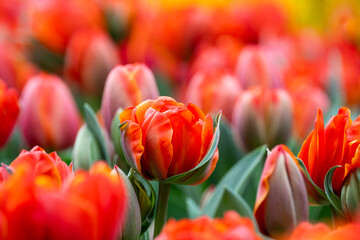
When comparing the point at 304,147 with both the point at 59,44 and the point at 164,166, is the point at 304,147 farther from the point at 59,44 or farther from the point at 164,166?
the point at 59,44

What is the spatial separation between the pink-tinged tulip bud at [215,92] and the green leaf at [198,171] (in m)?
0.19

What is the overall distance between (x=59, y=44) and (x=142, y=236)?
394 mm

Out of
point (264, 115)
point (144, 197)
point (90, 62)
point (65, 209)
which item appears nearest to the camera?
point (65, 209)

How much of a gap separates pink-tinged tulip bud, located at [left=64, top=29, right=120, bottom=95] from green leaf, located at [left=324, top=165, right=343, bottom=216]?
34 cm

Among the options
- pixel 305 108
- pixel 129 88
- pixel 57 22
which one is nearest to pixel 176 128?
pixel 129 88

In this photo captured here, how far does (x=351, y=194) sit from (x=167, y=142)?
8cm

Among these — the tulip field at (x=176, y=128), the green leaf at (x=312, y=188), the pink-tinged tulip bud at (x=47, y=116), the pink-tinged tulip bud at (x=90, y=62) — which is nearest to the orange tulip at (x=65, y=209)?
the tulip field at (x=176, y=128)

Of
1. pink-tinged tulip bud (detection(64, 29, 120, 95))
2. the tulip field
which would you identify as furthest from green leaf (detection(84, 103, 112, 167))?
pink-tinged tulip bud (detection(64, 29, 120, 95))

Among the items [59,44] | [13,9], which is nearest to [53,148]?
[59,44]

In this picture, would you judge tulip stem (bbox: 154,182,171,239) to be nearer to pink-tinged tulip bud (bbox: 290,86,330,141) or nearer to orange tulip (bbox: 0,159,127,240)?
orange tulip (bbox: 0,159,127,240)

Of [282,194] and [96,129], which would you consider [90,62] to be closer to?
[96,129]

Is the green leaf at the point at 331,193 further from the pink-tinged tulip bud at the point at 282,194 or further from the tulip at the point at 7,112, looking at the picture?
the tulip at the point at 7,112

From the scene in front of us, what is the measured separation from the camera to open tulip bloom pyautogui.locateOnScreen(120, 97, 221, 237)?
0.82 feet

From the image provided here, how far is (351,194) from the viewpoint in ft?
0.78
